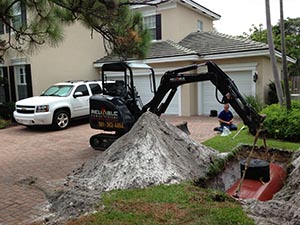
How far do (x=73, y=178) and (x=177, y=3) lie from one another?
13.7m

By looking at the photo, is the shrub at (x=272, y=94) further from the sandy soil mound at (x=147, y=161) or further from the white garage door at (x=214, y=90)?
the sandy soil mound at (x=147, y=161)

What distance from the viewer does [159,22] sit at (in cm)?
1772

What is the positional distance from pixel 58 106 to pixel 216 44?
28.3ft

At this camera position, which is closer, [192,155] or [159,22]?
[192,155]

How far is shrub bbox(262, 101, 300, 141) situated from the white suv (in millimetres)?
8033

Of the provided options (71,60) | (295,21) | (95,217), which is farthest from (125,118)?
(295,21)

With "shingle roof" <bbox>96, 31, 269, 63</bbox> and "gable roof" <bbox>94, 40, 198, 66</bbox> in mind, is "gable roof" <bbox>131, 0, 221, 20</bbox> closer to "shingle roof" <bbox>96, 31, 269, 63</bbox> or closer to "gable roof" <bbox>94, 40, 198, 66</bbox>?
"shingle roof" <bbox>96, 31, 269, 63</bbox>

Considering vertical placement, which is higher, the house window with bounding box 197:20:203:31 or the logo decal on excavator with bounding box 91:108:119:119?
the house window with bounding box 197:20:203:31

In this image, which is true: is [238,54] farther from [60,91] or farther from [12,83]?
[12,83]

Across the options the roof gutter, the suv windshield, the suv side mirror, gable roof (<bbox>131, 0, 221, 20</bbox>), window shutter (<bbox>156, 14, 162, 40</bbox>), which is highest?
gable roof (<bbox>131, 0, 221, 20</bbox>)

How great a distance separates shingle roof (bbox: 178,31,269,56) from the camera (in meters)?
14.2

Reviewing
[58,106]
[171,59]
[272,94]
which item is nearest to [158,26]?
[171,59]

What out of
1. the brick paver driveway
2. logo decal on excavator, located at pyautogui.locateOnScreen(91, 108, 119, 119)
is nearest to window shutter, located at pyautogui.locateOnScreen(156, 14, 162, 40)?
the brick paver driveway

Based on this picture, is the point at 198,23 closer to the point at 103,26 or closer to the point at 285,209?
the point at 103,26
